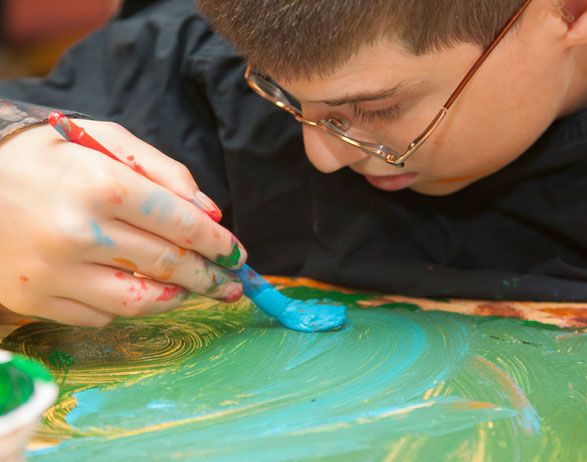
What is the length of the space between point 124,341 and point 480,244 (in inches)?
22.9

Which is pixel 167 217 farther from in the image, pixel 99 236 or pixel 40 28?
pixel 40 28

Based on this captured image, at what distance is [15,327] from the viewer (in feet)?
2.96

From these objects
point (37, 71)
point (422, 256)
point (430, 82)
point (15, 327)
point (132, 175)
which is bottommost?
point (37, 71)

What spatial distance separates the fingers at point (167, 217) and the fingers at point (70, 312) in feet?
0.31

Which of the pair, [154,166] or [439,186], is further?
[439,186]

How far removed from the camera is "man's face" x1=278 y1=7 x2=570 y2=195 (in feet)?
2.76

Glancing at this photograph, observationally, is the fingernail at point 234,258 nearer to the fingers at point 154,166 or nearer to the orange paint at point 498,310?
the fingers at point 154,166

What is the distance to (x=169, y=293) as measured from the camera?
843mm

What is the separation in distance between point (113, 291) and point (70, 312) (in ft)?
0.19

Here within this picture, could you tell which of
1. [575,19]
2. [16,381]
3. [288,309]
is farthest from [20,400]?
[575,19]

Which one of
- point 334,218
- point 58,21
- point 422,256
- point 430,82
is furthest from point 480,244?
point 58,21

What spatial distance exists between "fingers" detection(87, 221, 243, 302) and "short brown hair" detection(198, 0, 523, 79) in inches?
9.4

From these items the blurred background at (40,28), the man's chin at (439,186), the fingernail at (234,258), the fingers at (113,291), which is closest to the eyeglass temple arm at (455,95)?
the man's chin at (439,186)

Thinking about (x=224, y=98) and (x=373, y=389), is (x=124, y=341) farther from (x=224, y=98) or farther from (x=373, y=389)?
(x=224, y=98)
